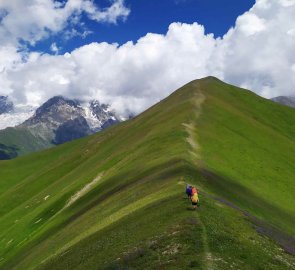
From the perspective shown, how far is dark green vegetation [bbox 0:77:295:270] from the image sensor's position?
36125 mm

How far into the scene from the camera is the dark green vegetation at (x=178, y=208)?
3612cm

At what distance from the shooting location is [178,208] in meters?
43.9

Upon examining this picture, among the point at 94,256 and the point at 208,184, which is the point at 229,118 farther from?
the point at 94,256

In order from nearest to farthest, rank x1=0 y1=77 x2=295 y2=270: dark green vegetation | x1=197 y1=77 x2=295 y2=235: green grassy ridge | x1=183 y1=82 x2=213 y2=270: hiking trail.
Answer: x1=183 y1=82 x2=213 y2=270: hiking trail → x1=0 y1=77 x2=295 y2=270: dark green vegetation → x1=197 y1=77 x2=295 y2=235: green grassy ridge

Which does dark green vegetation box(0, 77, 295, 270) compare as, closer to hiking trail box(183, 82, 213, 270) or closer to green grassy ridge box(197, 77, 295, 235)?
hiking trail box(183, 82, 213, 270)

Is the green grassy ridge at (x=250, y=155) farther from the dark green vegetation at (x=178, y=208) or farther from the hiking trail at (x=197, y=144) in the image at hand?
the hiking trail at (x=197, y=144)

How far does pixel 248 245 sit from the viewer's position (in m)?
37.0

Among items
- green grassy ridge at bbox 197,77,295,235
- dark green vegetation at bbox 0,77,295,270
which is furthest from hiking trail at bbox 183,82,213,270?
green grassy ridge at bbox 197,77,295,235

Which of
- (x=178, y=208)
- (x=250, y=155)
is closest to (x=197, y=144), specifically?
(x=250, y=155)

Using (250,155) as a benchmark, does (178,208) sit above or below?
below

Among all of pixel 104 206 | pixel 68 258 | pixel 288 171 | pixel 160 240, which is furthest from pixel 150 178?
pixel 288 171

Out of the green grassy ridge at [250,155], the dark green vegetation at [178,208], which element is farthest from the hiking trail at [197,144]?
the green grassy ridge at [250,155]

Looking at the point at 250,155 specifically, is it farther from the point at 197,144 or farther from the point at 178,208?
the point at 178,208

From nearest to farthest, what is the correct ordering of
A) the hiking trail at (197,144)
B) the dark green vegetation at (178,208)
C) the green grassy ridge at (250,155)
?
the hiking trail at (197,144), the dark green vegetation at (178,208), the green grassy ridge at (250,155)
